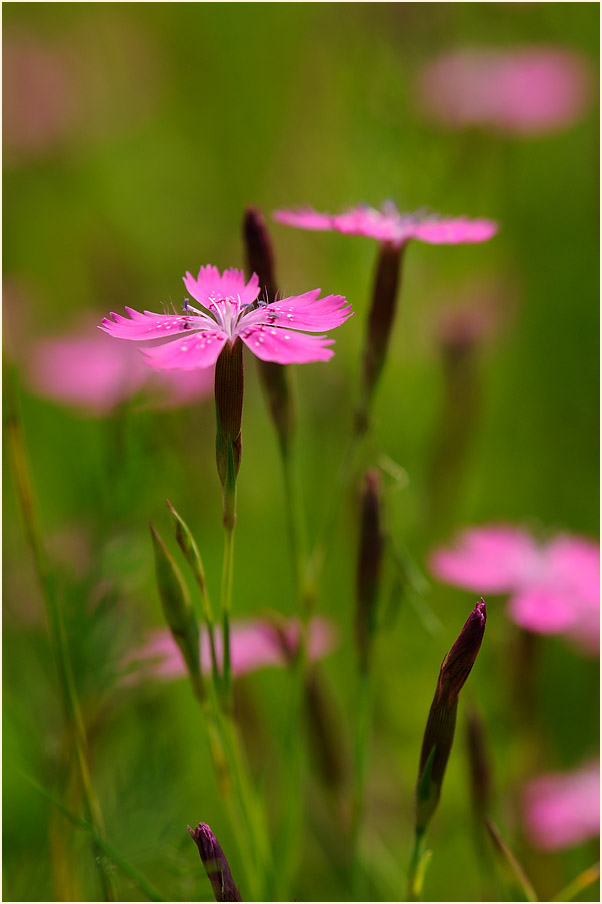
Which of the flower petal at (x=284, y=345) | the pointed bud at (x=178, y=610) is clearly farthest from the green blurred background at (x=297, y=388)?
the flower petal at (x=284, y=345)

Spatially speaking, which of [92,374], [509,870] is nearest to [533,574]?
[509,870]

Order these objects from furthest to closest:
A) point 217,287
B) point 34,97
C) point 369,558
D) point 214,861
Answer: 1. point 34,97
2. point 369,558
3. point 217,287
4. point 214,861

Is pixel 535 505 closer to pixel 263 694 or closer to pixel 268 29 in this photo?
pixel 263 694

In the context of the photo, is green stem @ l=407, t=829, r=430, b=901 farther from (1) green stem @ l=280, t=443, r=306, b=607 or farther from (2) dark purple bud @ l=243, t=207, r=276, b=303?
(2) dark purple bud @ l=243, t=207, r=276, b=303

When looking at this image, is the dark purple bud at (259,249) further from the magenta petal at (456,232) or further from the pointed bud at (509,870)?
the pointed bud at (509,870)

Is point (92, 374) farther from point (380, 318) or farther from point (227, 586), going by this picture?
point (227, 586)
